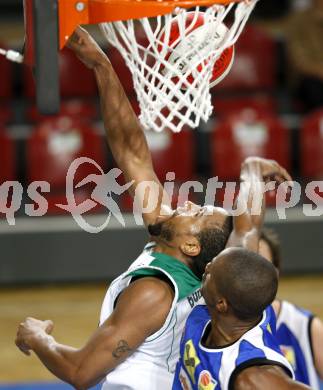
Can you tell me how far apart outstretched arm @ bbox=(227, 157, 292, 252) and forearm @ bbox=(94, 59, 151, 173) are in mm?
411

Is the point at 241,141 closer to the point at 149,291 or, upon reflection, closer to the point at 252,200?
the point at 252,200

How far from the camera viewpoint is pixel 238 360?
10.1 feet

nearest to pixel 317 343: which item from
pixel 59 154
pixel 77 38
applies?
pixel 77 38

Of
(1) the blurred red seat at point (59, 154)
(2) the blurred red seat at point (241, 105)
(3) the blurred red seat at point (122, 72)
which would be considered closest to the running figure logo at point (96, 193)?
(1) the blurred red seat at point (59, 154)

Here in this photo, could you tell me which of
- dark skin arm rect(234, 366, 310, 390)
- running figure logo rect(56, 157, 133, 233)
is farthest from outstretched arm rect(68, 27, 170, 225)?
running figure logo rect(56, 157, 133, 233)

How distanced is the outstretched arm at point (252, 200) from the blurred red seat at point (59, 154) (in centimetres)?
297

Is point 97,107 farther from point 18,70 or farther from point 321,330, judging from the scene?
point 321,330

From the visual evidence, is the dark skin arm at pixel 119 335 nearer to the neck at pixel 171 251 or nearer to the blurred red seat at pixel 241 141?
the neck at pixel 171 251

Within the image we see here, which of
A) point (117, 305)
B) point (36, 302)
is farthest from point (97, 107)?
point (117, 305)

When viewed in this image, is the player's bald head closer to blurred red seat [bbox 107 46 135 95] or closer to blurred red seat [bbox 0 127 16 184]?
blurred red seat [bbox 0 127 16 184]

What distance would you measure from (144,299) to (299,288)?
358cm

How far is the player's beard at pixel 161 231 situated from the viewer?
363cm

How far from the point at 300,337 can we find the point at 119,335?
0.95m

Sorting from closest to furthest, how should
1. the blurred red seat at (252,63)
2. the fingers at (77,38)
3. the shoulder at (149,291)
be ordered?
the shoulder at (149,291), the fingers at (77,38), the blurred red seat at (252,63)
